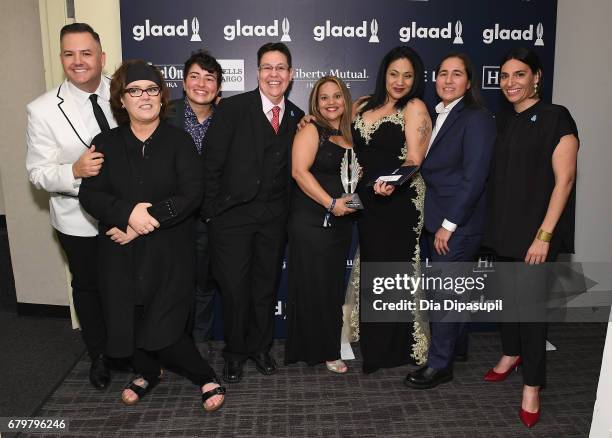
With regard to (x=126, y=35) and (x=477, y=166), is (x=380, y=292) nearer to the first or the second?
(x=477, y=166)

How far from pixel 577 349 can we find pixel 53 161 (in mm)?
3521

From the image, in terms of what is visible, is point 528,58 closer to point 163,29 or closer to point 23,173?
point 163,29

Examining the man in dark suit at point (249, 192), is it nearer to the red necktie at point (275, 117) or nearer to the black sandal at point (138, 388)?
the red necktie at point (275, 117)

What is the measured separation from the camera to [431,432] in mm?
2775

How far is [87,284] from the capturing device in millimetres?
3133

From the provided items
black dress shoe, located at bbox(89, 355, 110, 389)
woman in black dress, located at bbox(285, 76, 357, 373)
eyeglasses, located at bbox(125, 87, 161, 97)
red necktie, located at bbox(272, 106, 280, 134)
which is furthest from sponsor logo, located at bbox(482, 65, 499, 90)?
black dress shoe, located at bbox(89, 355, 110, 389)

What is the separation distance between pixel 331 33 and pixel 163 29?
1.12 meters

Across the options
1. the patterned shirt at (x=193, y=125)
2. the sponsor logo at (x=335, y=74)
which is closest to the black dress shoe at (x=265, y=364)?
the patterned shirt at (x=193, y=125)

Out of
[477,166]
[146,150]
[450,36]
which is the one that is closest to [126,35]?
[146,150]

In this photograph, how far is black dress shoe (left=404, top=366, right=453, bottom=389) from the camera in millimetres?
3209

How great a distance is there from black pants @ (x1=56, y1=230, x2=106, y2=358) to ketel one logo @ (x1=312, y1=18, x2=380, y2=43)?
77.4 inches

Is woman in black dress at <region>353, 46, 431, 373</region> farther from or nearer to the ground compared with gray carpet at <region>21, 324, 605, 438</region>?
farther from the ground

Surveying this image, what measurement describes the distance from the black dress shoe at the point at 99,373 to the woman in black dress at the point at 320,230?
109 cm

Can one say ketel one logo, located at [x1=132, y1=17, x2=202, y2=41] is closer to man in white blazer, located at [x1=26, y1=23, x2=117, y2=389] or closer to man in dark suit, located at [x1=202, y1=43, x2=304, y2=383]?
man in white blazer, located at [x1=26, y1=23, x2=117, y2=389]
